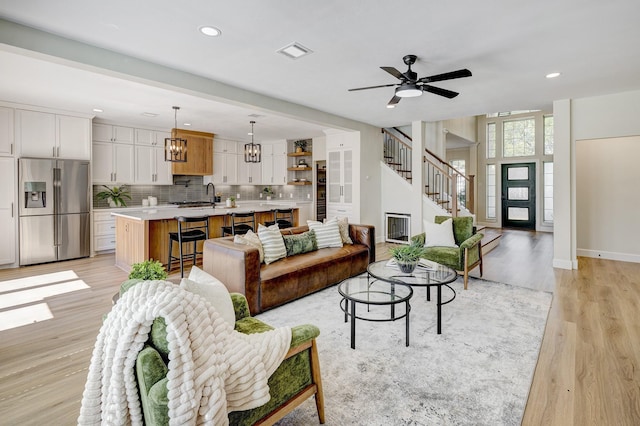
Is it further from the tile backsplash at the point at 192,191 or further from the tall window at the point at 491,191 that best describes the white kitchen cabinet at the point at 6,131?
the tall window at the point at 491,191

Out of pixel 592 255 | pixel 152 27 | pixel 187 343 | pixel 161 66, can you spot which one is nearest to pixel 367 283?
pixel 187 343

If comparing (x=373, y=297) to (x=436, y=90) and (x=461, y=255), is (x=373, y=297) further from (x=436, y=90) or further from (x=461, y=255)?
(x=436, y=90)

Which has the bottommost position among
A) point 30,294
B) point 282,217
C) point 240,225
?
point 30,294

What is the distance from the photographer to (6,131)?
17.5 ft

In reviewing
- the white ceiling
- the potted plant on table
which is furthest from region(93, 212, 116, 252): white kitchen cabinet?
the potted plant on table

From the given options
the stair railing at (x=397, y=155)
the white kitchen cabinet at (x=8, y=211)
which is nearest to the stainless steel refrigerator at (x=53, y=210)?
the white kitchen cabinet at (x=8, y=211)

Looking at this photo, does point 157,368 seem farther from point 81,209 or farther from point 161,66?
point 81,209

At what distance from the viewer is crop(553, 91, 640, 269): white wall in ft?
16.3

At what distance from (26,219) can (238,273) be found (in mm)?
4672

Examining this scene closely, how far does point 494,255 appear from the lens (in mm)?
6238

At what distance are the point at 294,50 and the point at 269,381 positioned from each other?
304cm

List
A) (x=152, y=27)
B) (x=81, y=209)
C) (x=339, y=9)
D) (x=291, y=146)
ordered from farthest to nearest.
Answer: (x=291, y=146) < (x=81, y=209) < (x=152, y=27) < (x=339, y=9)

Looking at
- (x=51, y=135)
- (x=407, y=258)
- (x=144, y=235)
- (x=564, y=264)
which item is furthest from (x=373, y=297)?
(x=51, y=135)

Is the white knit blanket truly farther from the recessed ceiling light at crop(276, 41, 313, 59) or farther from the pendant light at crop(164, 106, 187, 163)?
the pendant light at crop(164, 106, 187, 163)
